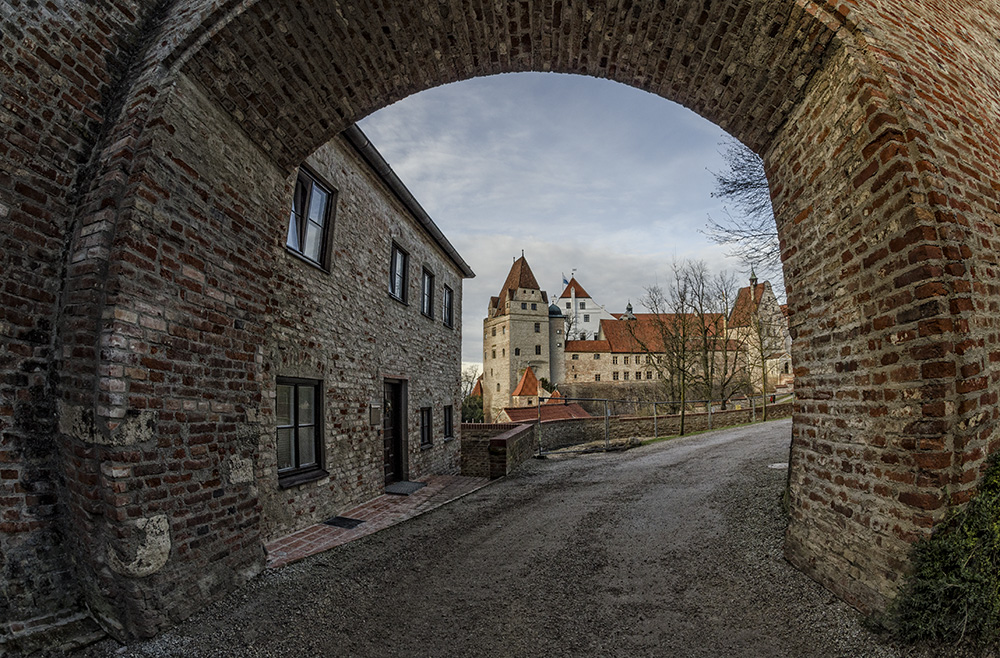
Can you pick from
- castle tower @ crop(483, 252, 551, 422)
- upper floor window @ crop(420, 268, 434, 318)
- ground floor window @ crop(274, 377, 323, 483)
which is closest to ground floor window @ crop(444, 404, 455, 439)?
upper floor window @ crop(420, 268, 434, 318)

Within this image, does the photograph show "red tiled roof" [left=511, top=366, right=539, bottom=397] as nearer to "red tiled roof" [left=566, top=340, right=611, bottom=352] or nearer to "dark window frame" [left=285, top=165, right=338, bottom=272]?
"red tiled roof" [left=566, top=340, right=611, bottom=352]

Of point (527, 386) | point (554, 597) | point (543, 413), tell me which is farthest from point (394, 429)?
point (527, 386)

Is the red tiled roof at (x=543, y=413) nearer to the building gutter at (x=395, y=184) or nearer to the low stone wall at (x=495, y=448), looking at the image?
the low stone wall at (x=495, y=448)

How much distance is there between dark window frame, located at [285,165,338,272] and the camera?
19.5 feet

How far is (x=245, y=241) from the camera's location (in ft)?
12.5

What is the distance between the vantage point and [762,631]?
2.64m

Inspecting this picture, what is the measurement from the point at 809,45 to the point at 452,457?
10958 millimetres

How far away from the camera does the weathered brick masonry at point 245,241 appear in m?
2.43

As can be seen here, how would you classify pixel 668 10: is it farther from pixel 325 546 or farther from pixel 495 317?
pixel 495 317

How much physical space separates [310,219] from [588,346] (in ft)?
159

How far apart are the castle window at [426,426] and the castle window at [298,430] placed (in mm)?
4149

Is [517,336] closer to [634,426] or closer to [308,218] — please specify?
[634,426]

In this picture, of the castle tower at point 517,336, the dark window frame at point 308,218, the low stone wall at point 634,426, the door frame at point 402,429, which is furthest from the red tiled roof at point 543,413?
the castle tower at point 517,336

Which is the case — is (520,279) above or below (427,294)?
above
